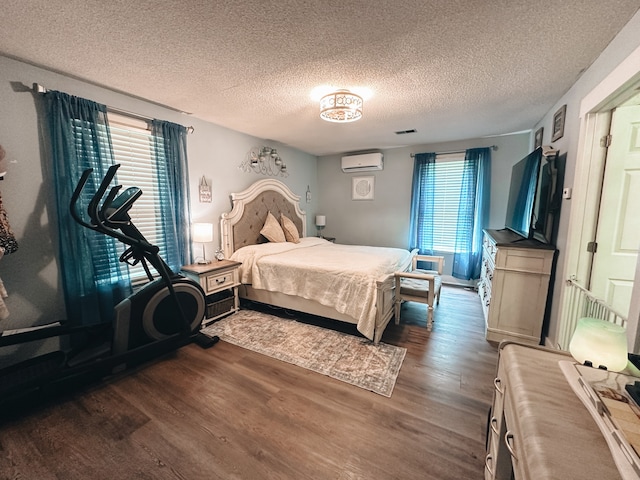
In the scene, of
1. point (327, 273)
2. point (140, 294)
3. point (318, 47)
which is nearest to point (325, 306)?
point (327, 273)

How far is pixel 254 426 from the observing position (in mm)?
1593

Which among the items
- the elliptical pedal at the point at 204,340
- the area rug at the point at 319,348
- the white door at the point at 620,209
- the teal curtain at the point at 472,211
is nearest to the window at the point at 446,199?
the teal curtain at the point at 472,211

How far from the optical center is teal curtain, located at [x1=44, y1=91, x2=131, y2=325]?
6.84 feet

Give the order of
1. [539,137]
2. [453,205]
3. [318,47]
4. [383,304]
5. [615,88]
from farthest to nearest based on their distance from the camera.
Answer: [453,205] < [539,137] < [383,304] < [318,47] < [615,88]

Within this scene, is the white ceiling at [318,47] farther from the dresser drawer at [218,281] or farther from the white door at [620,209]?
the dresser drawer at [218,281]

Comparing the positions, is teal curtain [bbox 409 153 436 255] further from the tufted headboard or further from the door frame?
the door frame

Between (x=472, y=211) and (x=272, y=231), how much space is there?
3.29 meters

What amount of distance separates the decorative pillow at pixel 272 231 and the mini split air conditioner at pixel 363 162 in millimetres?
1964

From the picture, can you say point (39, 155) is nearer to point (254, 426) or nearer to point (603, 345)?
point (254, 426)

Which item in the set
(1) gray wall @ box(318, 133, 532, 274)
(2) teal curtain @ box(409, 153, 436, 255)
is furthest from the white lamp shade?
(2) teal curtain @ box(409, 153, 436, 255)

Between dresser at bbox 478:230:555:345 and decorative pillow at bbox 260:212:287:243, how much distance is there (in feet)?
9.31

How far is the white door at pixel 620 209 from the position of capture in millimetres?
1828

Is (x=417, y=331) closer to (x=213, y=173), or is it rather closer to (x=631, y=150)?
(x=631, y=150)

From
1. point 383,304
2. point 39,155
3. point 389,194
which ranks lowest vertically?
point 383,304
